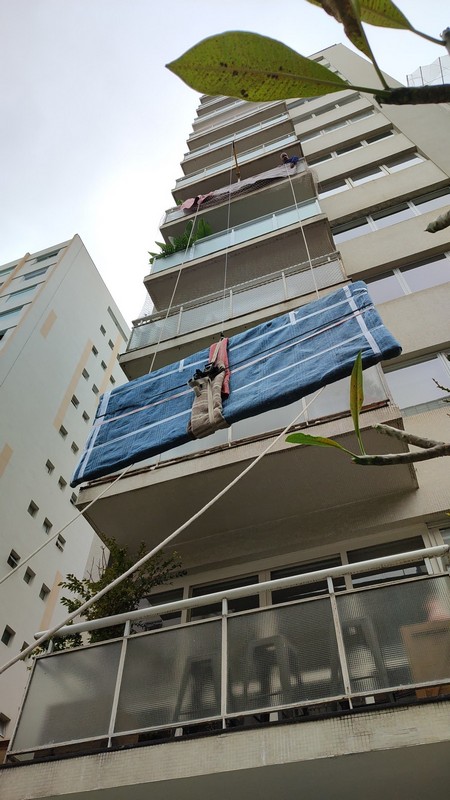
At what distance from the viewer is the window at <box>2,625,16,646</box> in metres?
→ 14.2

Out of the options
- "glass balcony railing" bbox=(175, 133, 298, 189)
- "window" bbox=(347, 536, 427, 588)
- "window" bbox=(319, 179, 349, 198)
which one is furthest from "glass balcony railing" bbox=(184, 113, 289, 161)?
"window" bbox=(347, 536, 427, 588)

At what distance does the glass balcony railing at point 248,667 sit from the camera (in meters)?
4.10

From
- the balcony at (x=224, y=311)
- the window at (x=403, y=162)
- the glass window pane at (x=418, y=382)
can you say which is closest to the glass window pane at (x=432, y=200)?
the window at (x=403, y=162)

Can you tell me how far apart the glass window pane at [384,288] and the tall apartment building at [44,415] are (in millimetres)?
7203

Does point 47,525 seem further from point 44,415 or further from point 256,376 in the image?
point 256,376

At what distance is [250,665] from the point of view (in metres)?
4.43

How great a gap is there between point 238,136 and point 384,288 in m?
13.2

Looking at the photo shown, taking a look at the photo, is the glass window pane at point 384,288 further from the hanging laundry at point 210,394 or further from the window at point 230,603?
the window at point 230,603

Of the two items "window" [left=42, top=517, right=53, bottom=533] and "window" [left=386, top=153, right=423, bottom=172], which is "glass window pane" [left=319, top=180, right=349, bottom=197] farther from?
"window" [left=42, top=517, right=53, bottom=533]

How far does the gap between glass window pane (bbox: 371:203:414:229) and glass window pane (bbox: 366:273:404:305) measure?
6.72ft

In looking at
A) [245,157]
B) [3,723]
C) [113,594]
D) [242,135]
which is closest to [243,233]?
[245,157]

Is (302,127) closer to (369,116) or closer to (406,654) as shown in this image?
(369,116)

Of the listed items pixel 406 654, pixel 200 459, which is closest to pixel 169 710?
pixel 406 654

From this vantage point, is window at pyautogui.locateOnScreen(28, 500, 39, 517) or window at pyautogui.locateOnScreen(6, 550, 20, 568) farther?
window at pyautogui.locateOnScreen(28, 500, 39, 517)
